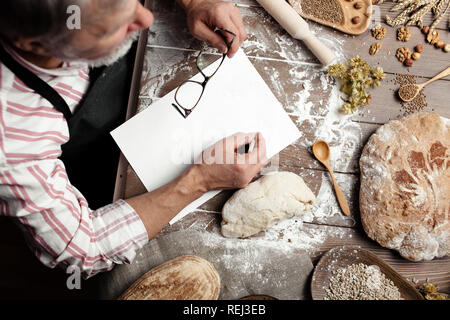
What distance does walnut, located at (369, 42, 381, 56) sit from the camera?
3.80 ft

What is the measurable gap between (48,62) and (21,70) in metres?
0.06

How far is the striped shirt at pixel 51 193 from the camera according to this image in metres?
0.77

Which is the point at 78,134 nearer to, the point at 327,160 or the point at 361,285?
the point at 327,160

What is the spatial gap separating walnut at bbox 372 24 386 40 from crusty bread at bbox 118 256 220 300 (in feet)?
3.45

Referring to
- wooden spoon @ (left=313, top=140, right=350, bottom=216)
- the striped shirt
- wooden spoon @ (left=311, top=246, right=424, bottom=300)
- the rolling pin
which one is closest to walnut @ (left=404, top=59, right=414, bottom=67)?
the rolling pin

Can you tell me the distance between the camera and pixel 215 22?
1.03 m

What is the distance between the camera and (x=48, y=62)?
2.55 ft

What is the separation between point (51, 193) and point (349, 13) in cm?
118

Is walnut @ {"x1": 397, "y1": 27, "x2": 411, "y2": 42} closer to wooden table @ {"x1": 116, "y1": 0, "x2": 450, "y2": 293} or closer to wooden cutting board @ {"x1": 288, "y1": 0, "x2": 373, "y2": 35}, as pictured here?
wooden table @ {"x1": 116, "y1": 0, "x2": 450, "y2": 293}

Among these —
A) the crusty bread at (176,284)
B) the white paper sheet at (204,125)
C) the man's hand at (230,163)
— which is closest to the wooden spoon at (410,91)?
the white paper sheet at (204,125)

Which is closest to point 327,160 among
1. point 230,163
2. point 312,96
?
point 312,96
